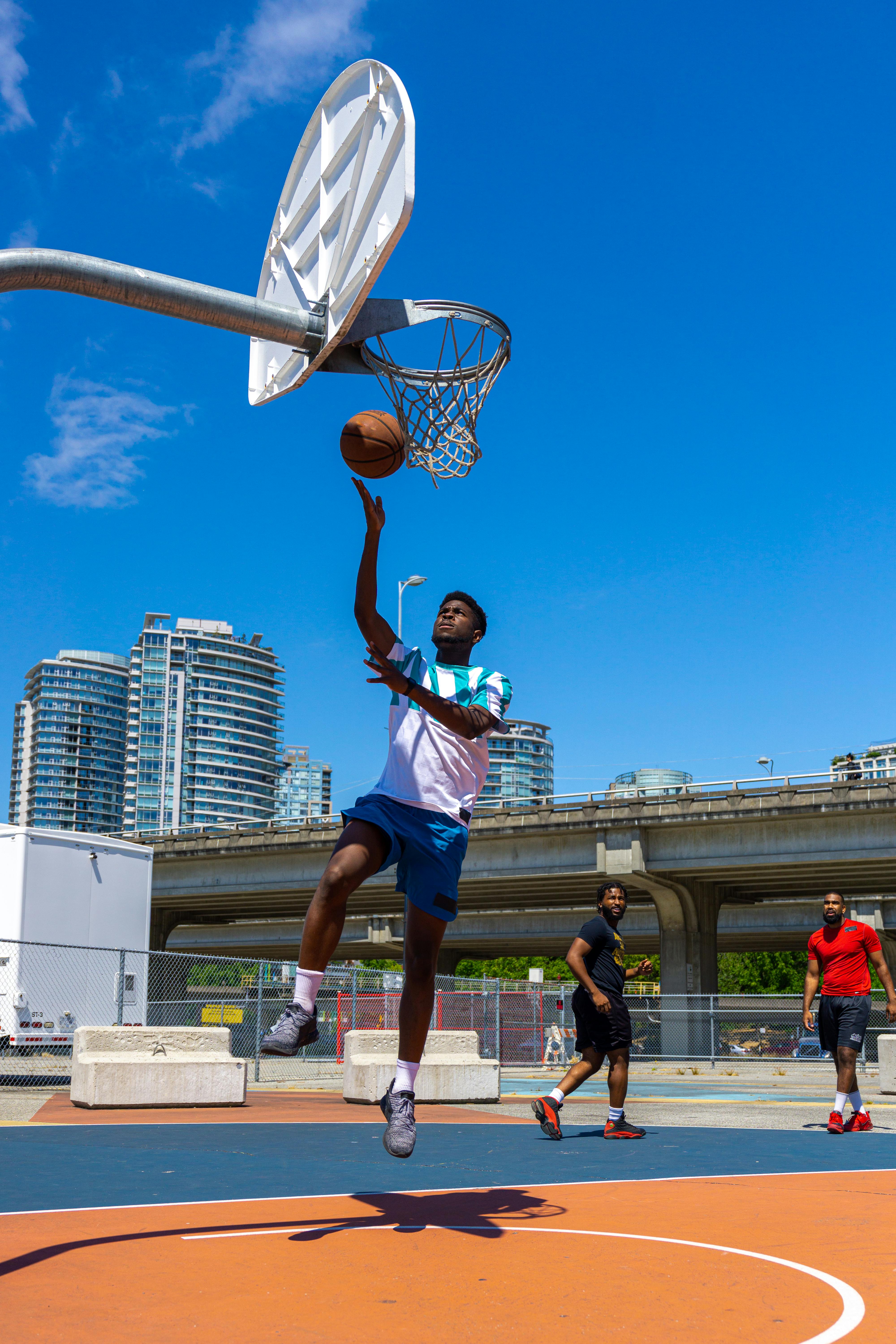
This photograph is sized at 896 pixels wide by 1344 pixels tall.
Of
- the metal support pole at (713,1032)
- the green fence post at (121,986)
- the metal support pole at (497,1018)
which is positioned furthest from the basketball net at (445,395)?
the metal support pole at (713,1032)

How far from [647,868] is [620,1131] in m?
30.3

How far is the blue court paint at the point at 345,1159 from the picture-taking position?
6.40 metres

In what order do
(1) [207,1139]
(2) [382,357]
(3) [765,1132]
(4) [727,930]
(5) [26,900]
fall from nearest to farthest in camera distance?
1. (2) [382,357]
2. (1) [207,1139]
3. (3) [765,1132]
4. (5) [26,900]
5. (4) [727,930]

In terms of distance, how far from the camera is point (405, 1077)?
5.54 m

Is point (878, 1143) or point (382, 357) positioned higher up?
point (382, 357)

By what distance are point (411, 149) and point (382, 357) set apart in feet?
3.69

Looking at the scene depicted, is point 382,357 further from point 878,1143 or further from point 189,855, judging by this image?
point 189,855

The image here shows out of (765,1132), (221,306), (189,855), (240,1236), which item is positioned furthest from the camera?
(189,855)

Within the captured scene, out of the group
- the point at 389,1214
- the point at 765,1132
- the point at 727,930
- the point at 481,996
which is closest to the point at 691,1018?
the point at 481,996

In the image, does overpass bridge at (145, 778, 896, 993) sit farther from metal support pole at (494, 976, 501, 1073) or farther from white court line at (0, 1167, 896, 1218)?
white court line at (0, 1167, 896, 1218)

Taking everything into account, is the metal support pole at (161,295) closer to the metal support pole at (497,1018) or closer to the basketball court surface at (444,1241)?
the basketball court surface at (444,1241)

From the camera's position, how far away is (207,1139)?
910 centimetres

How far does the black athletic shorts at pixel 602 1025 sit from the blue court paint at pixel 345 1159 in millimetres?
705

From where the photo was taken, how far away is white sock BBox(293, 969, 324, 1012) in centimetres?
486
